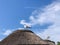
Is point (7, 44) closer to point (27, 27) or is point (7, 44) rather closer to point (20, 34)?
point (20, 34)

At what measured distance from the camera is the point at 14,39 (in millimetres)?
61250

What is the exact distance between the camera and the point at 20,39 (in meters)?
60.1

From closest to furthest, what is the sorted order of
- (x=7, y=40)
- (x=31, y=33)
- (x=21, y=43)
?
(x=21, y=43)
(x=7, y=40)
(x=31, y=33)

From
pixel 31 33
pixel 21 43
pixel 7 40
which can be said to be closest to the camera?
pixel 21 43

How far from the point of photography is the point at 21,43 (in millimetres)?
58094

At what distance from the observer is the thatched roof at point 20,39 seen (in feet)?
195

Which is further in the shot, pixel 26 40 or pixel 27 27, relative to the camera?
pixel 27 27

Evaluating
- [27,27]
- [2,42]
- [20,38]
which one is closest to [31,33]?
[27,27]

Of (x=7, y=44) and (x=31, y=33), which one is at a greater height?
(x=31, y=33)

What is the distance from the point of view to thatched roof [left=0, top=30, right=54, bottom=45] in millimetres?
59584

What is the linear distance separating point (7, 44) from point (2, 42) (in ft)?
10.2

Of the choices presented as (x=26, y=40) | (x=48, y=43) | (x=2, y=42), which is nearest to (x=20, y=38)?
(x=26, y=40)

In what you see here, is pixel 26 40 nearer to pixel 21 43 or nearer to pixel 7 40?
pixel 21 43

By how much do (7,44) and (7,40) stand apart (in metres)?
2.28
